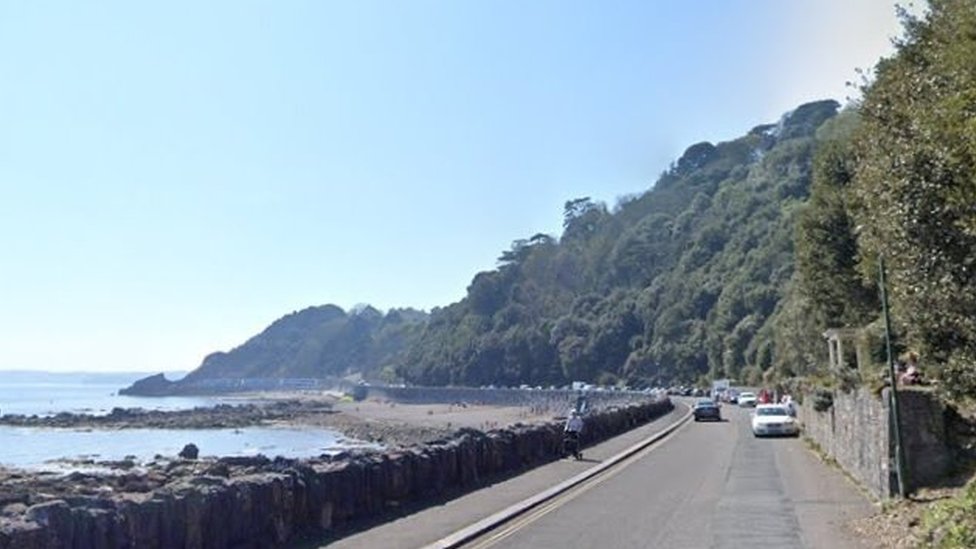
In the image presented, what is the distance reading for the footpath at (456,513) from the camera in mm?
14695

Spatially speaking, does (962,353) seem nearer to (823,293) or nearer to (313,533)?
(313,533)

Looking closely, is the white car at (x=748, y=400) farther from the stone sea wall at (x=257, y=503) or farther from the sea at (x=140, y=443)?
the stone sea wall at (x=257, y=503)

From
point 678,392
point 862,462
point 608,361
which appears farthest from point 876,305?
point 608,361

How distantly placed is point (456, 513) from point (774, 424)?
84.9 ft

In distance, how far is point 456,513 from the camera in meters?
17.9

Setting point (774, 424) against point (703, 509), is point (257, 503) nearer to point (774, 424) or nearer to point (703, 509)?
point (703, 509)

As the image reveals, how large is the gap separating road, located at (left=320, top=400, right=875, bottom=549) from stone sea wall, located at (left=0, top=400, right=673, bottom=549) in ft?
2.47

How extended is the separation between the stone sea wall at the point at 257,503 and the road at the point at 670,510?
0.75m

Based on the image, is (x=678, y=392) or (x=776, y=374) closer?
(x=776, y=374)

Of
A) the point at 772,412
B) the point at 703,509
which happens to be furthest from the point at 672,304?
the point at 703,509

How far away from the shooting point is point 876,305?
34.9 meters

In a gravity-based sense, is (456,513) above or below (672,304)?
below

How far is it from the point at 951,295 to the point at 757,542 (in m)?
4.41

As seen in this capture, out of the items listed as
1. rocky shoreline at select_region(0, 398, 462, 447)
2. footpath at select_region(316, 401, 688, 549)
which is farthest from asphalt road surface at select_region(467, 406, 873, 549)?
rocky shoreline at select_region(0, 398, 462, 447)
